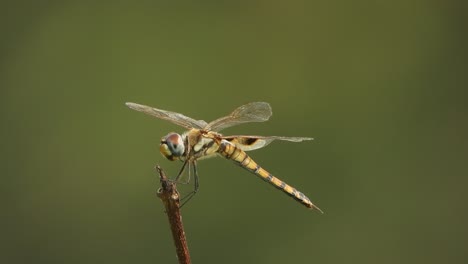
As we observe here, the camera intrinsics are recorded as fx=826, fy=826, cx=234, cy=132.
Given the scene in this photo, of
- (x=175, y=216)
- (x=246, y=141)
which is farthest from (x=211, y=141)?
(x=175, y=216)

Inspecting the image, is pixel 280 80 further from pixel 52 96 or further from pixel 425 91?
pixel 52 96

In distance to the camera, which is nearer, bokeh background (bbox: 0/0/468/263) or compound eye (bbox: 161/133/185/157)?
compound eye (bbox: 161/133/185/157)

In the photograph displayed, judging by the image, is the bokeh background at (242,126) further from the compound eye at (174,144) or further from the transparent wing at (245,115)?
the compound eye at (174,144)

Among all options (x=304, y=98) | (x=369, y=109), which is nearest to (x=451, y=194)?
(x=369, y=109)

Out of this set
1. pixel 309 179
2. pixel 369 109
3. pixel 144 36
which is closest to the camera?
pixel 309 179

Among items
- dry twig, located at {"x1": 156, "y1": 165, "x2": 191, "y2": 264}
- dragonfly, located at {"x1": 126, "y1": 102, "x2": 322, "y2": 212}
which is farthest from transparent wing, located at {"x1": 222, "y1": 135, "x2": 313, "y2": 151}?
dry twig, located at {"x1": 156, "y1": 165, "x2": 191, "y2": 264}

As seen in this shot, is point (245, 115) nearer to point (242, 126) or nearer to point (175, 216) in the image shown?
point (175, 216)

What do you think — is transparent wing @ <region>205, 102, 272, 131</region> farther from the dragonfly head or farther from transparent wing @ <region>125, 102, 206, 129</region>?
the dragonfly head
